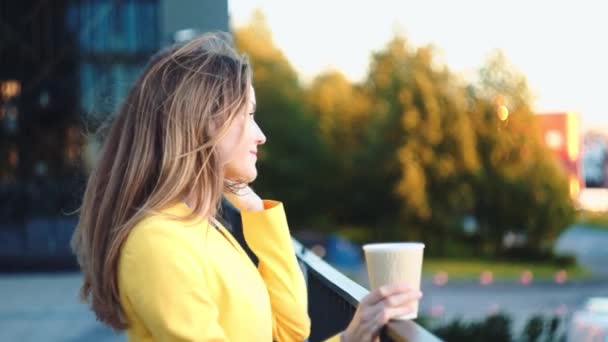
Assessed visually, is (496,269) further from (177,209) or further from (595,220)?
(177,209)

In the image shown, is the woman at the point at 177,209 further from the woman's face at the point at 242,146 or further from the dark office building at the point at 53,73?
the dark office building at the point at 53,73

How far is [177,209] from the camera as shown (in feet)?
6.45

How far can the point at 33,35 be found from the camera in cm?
2064

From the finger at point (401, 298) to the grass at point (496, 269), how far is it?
154 ft

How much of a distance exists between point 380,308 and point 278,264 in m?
0.51

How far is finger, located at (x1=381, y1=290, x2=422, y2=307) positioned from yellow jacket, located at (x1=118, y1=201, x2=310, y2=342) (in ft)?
0.97

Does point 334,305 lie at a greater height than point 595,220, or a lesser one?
greater

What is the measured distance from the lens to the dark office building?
20.1 metres

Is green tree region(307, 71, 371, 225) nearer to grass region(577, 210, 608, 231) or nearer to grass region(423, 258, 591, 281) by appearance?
grass region(423, 258, 591, 281)

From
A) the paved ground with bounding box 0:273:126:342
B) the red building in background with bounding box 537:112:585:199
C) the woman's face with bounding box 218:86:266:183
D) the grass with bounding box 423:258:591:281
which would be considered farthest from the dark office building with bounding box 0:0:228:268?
the red building in background with bounding box 537:112:585:199

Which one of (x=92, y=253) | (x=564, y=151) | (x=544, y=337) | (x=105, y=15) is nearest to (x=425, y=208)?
(x=564, y=151)

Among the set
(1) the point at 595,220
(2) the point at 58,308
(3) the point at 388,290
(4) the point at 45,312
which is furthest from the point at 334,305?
(1) the point at 595,220

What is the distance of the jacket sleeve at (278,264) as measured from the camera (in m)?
2.22

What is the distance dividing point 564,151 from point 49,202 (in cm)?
5797
